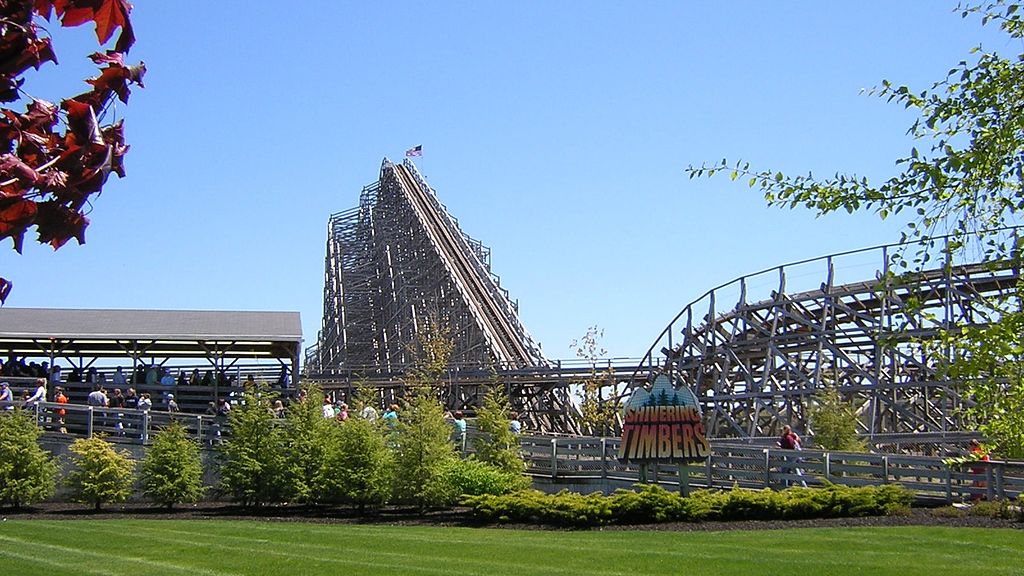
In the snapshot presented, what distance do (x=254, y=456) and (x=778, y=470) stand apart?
378 inches

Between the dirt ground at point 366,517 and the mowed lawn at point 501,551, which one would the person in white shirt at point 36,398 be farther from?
the mowed lawn at point 501,551

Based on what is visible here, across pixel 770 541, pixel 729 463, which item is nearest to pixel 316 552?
pixel 770 541

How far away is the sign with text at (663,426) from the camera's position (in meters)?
19.3

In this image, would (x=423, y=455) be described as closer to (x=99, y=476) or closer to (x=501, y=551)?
(x=99, y=476)

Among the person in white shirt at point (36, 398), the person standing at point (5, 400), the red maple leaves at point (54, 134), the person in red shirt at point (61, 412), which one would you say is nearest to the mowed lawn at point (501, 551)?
the person standing at point (5, 400)

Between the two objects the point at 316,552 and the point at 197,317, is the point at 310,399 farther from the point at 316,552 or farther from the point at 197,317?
the point at 197,317

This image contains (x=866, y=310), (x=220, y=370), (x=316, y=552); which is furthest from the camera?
(x=866, y=310)

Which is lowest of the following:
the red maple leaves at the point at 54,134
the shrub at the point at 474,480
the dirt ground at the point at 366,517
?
the dirt ground at the point at 366,517

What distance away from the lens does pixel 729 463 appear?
23016mm

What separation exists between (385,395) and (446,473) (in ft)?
94.6

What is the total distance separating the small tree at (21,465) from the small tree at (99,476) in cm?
51

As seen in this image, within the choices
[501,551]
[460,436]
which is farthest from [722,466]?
[501,551]

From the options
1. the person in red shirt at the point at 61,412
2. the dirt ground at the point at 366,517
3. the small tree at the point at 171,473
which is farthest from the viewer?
the person in red shirt at the point at 61,412

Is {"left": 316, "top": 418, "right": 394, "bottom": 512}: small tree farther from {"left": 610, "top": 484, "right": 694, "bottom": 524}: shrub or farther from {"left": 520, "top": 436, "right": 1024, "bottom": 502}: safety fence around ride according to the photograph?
{"left": 610, "top": 484, "right": 694, "bottom": 524}: shrub
